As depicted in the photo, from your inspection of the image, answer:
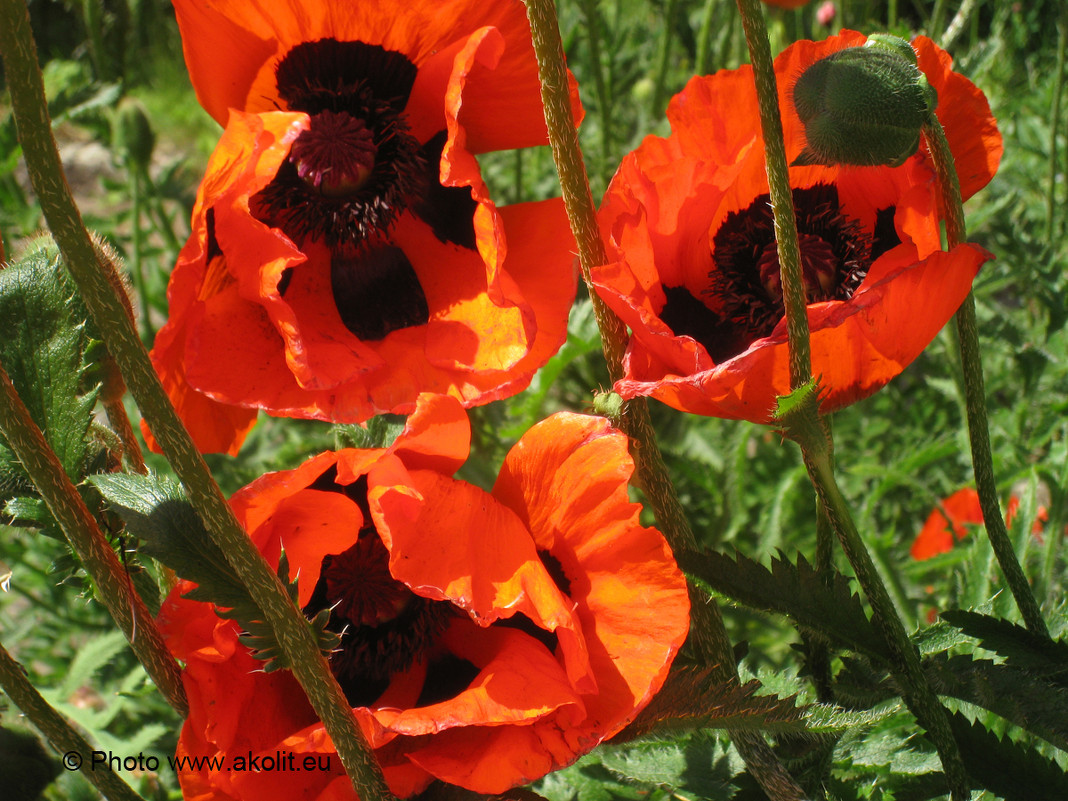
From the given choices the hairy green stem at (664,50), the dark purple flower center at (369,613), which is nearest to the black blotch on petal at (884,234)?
the dark purple flower center at (369,613)

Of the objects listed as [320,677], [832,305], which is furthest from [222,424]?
[832,305]

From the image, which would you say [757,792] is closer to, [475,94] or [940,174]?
[940,174]

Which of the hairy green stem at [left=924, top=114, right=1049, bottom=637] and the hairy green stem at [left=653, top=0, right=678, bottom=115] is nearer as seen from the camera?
the hairy green stem at [left=924, top=114, right=1049, bottom=637]

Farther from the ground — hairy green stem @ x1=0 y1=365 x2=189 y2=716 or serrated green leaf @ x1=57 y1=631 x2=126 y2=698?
hairy green stem @ x1=0 y1=365 x2=189 y2=716

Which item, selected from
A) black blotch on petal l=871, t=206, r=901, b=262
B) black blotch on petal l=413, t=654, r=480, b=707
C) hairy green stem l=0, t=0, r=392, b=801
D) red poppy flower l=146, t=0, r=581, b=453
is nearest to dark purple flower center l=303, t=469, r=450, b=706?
black blotch on petal l=413, t=654, r=480, b=707

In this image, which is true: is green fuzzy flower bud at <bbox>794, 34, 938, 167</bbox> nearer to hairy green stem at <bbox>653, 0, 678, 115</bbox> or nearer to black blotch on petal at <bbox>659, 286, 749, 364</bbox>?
black blotch on petal at <bbox>659, 286, 749, 364</bbox>

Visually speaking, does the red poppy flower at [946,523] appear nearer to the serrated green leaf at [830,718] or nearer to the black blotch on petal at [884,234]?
the black blotch on petal at [884,234]
